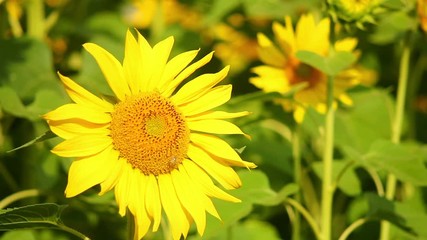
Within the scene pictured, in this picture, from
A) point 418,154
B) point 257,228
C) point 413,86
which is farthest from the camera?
→ point 413,86

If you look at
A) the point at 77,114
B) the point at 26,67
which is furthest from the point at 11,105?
the point at 77,114

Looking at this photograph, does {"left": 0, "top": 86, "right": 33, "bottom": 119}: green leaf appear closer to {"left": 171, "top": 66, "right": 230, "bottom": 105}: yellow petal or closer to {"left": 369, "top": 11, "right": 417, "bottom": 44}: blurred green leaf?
{"left": 171, "top": 66, "right": 230, "bottom": 105}: yellow petal

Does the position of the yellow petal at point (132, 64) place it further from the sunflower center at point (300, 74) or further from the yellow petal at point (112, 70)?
the sunflower center at point (300, 74)

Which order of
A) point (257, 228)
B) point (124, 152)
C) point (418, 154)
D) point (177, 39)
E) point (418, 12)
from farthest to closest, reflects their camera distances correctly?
point (177, 39)
point (257, 228)
point (418, 12)
point (418, 154)
point (124, 152)

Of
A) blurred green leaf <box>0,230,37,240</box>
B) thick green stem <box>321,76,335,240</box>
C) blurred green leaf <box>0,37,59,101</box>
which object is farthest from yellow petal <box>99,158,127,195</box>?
blurred green leaf <box>0,37,59,101</box>

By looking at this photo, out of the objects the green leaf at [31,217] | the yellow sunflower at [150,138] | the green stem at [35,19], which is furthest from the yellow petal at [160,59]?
the green stem at [35,19]

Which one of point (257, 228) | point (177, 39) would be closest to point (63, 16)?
point (177, 39)

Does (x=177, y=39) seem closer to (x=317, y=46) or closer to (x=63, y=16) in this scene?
(x=63, y=16)
